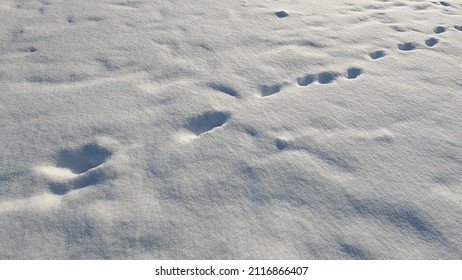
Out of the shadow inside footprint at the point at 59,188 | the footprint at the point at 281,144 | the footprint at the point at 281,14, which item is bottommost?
the footprint at the point at 281,144

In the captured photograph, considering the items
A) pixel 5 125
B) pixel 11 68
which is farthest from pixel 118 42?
pixel 5 125

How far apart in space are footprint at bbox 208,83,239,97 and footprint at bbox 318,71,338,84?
1.72 feet

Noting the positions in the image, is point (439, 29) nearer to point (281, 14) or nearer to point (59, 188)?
point (281, 14)

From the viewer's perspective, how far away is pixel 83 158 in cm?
215

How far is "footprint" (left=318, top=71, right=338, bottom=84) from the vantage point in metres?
2.70

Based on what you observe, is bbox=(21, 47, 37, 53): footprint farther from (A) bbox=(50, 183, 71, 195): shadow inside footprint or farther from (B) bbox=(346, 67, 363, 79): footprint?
(B) bbox=(346, 67, 363, 79): footprint

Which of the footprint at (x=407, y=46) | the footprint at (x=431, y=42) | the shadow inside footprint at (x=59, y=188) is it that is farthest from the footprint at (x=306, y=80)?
the shadow inside footprint at (x=59, y=188)

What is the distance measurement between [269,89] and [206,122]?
0.46 m

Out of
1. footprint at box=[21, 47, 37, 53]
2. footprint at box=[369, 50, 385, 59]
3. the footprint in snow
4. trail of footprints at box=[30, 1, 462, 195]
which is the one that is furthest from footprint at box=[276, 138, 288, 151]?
footprint at box=[21, 47, 37, 53]

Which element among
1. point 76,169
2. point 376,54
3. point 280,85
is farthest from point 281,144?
point 376,54

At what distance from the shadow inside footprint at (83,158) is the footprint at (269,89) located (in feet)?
3.03

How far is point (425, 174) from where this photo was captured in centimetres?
212

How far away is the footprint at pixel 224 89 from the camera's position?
2.55 meters

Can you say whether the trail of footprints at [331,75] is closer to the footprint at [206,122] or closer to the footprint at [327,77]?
the footprint at [327,77]
